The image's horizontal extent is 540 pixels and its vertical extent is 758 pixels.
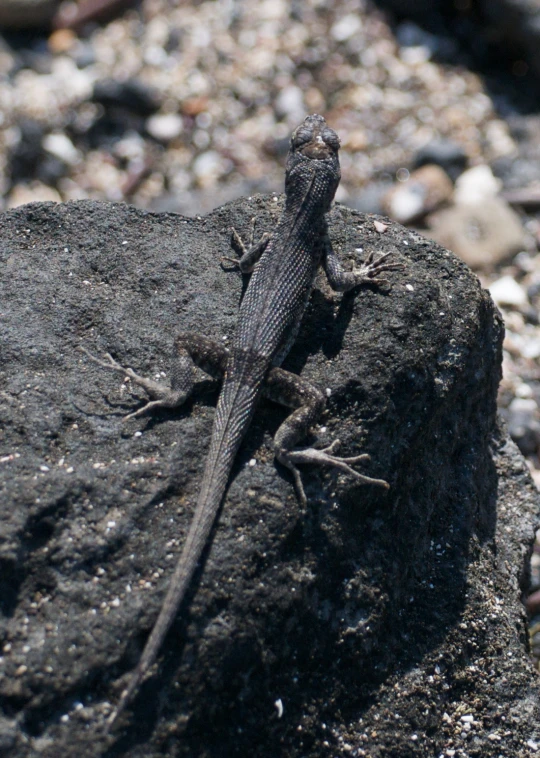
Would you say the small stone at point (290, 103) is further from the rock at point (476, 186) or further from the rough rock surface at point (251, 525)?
the rough rock surface at point (251, 525)

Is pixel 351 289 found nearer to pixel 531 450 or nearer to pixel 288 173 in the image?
pixel 288 173

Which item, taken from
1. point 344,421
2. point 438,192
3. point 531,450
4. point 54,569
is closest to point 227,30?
point 438,192

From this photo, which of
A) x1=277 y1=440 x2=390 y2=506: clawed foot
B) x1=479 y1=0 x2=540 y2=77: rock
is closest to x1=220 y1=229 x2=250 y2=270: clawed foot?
x1=277 y1=440 x2=390 y2=506: clawed foot

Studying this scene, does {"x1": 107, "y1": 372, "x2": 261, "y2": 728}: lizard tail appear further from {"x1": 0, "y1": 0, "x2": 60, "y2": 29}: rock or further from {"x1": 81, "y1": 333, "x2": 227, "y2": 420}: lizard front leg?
{"x1": 0, "y1": 0, "x2": 60, "y2": 29}: rock

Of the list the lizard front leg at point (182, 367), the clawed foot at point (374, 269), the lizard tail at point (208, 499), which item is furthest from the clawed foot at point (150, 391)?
the clawed foot at point (374, 269)

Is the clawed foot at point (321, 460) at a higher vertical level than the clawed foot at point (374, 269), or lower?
lower

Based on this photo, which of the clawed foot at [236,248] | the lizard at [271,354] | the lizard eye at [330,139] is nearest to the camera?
the lizard at [271,354]
